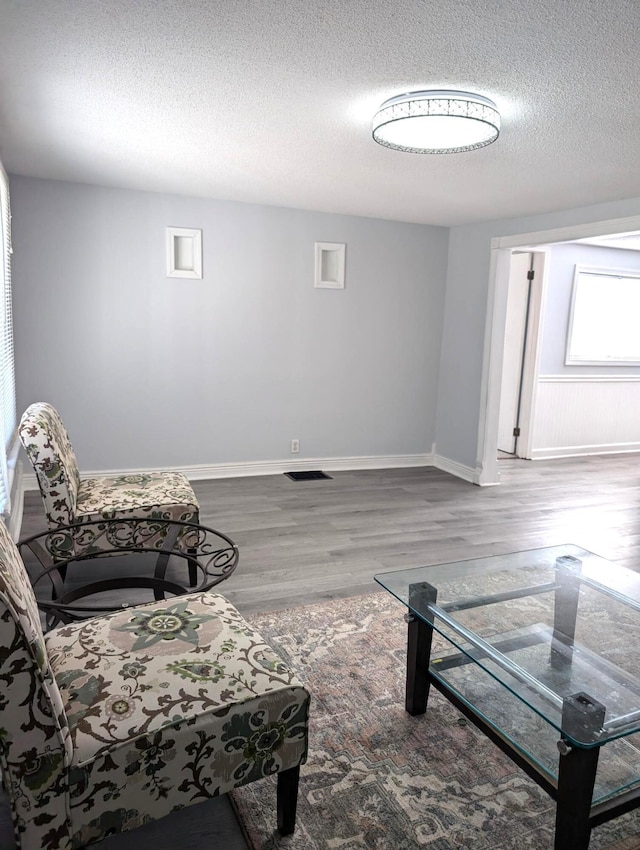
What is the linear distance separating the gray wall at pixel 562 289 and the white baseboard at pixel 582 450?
836 millimetres

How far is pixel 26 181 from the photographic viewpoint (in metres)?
4.27

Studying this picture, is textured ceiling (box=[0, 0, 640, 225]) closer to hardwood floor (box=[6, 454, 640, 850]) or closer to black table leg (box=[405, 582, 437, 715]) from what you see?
black table leg (box=[405, 582, 437, 715])

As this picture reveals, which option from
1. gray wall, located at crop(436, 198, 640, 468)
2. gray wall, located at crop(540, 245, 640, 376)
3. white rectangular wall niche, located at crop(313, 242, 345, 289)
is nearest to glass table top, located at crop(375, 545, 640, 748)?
gray wall, located at crop(436, 198, 640, 468)

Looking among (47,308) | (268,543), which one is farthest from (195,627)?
(47,308)

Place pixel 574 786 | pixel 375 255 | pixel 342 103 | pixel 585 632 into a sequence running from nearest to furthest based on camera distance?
1. pixel 574 786
2. pixel 585 632
3. pixel 342 103
4. pixel 375 255

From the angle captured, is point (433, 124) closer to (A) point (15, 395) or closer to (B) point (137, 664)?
(B) point (137, 664)

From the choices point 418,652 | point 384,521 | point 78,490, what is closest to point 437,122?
point 418,652

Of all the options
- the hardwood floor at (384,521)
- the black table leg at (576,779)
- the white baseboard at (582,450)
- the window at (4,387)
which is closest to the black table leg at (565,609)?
the black table leg at (576,779)

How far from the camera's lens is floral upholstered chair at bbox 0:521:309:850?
4.00ft

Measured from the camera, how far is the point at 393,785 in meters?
1.79

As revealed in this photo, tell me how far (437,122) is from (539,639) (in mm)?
2030

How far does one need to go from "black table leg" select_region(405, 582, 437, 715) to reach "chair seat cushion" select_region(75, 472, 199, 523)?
1.40m

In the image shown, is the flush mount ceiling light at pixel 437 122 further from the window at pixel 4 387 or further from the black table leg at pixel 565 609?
the window at pixel 4 387

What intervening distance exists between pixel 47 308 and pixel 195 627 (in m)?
3.52
